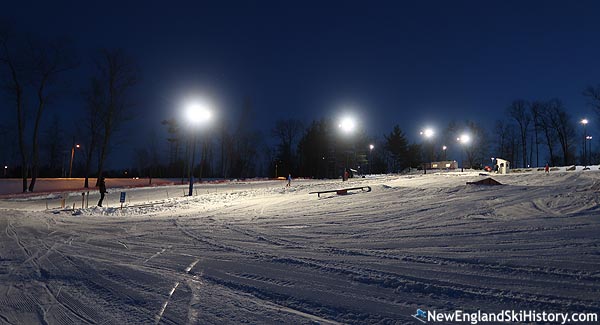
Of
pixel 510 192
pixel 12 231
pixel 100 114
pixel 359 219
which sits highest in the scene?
pixel 100 114

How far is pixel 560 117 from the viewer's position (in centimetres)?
6612

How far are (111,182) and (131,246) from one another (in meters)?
37.9

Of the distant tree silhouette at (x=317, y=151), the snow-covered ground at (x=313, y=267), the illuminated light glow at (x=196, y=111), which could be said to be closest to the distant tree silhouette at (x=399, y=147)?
the distant tree silhouette at (x=317, y=151)

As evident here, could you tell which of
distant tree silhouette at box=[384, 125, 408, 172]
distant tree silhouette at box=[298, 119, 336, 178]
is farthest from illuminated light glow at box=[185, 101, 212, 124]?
distant tree silhouette at box=[384, 125, 408, 172]

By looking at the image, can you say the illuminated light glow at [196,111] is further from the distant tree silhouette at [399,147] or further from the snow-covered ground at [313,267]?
the distant tree silhouette at [399,147]

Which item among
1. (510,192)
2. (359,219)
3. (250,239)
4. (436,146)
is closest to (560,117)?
(436,146)

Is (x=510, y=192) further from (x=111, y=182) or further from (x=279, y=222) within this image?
(x=111, y=182)

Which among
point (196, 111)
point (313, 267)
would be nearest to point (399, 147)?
point (196, 111)

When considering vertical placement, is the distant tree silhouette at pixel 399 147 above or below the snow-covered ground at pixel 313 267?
above

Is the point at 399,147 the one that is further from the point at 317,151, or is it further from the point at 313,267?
the point at 313,267

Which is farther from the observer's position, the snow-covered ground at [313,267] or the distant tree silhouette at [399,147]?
the distant tree silhouette at [399,147]

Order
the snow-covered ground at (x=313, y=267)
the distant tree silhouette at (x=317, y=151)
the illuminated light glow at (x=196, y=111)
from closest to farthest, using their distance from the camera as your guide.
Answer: the snow-covered ground at (x=313, y=267) → the illuminated light glow at (x=196, y=111) → the distant tree silhouette at (x=317, y=151)

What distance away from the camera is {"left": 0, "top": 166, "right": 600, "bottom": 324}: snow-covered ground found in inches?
165

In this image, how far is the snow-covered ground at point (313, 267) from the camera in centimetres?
419
